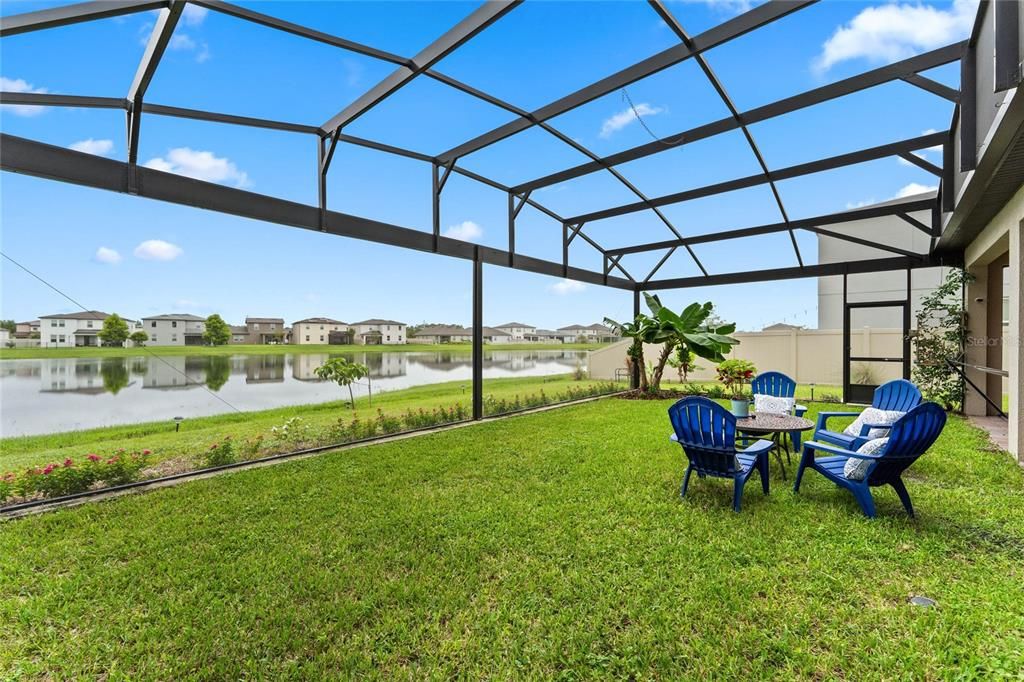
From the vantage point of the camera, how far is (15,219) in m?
3.62

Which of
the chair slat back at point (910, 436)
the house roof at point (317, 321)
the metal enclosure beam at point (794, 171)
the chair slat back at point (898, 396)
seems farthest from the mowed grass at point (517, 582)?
the metal enclosure beam at point (794, 171)

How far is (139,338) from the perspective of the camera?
15.1 ft

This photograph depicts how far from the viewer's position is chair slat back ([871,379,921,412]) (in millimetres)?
4438

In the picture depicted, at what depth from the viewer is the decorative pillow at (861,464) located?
336cm

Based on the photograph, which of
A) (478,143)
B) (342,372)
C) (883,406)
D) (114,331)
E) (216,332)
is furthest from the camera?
(342,372)

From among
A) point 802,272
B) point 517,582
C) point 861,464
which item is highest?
point 802,272

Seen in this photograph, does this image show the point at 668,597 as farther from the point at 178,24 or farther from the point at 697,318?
the point at 697,318

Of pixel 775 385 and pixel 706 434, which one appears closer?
pixel 706 434

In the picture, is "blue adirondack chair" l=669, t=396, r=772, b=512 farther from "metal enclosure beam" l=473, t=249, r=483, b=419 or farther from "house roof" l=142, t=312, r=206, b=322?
"house roof" l=142, t=312, r=206, b=322

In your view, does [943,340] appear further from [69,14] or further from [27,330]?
[27,330]

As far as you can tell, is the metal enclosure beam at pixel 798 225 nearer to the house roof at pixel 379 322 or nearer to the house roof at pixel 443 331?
the house roof at pixel 443 331

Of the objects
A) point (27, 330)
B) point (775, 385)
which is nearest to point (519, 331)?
point (775, 385)

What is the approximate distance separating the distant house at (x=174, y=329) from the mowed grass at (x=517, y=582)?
5.64 ft

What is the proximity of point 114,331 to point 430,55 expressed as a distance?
4.25 m
